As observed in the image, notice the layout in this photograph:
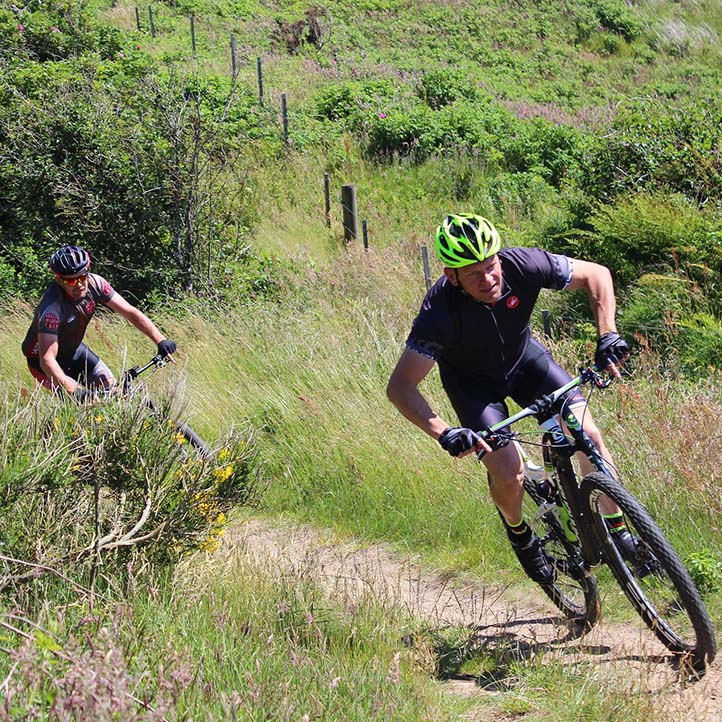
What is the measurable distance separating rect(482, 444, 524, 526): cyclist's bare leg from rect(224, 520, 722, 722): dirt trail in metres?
0.55

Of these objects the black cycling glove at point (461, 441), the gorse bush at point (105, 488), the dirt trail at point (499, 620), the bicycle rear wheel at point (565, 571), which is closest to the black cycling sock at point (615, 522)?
the bicycle rear wheel at point (565, 571)

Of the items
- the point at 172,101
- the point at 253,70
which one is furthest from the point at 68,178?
the point at 253,70

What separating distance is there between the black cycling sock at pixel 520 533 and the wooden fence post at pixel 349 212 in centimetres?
1032

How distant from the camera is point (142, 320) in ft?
24.1

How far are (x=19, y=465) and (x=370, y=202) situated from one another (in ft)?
42.8

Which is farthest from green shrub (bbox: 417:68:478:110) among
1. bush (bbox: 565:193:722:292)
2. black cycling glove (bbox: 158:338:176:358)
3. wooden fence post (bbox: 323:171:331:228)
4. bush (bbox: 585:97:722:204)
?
black cycling glove (bbox: 158:338:176:358)

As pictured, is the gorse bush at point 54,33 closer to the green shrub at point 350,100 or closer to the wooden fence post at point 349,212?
the green shrub at point 350,100

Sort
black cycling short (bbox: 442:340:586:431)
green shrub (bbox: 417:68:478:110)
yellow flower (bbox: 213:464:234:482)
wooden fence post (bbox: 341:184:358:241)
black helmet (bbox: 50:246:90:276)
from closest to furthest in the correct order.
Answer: black cycling short (bbox: 442:340:586:431), yellow flower (bbox: 213:464:234:482), black helmet (bbox: 50:246:90:276), wooden fence post (bbox: 341:184:358:241), green shrub (bbox: 417:68:478:110)

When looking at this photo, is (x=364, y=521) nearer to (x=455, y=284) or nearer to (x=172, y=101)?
(x=455, y=284)

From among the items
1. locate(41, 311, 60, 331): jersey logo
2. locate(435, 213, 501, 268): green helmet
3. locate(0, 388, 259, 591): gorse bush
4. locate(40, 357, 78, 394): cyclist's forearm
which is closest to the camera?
locate(0, 388, 259, 591): gorse bush

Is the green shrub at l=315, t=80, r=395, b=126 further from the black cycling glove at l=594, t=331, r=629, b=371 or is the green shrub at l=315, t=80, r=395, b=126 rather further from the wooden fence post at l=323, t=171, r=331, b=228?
the black cycling glove at l=594, t=331, r=629, b=371

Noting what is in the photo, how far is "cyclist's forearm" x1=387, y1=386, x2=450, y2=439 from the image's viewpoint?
447 centimetres

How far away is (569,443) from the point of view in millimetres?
4711

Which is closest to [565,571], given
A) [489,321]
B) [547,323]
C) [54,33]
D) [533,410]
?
[533,410]
